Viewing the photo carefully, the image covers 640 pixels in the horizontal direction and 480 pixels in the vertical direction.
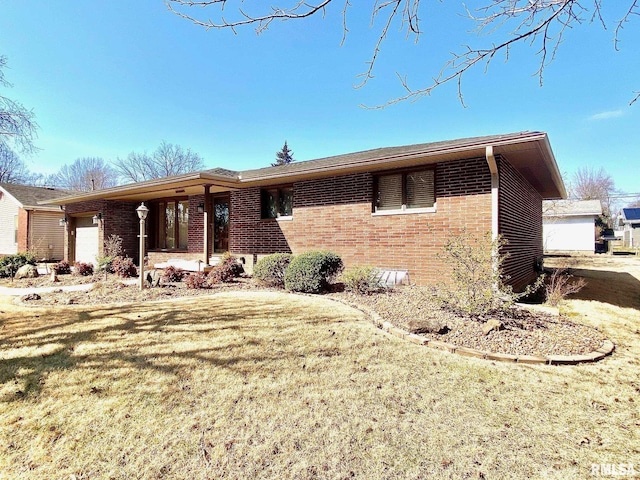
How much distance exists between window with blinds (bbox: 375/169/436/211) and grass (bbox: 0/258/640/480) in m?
4.58

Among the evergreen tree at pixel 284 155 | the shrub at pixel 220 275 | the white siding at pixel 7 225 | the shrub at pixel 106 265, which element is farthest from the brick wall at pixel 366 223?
the evergreen tree at pixel 284 155

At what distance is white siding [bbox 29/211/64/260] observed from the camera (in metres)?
18.1

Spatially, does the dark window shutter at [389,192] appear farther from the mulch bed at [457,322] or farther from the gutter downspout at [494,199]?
the mulch bed at [457,322]

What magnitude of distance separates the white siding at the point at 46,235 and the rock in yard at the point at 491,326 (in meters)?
22.1

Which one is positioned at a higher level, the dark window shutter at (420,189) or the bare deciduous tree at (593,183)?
the bare deciduous tree at (593,183)

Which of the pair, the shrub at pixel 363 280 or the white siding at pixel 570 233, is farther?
the white siding at pixel 570 233

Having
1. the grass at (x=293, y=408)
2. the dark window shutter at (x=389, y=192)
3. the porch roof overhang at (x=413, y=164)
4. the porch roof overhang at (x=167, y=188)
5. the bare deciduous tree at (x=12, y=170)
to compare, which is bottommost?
the grass at (x=293, y=408)

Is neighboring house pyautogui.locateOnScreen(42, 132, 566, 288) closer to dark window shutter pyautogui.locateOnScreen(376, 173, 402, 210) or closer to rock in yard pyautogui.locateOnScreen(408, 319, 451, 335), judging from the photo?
dark window shutter pyautogui.locateOnScreen(376, 173, 402, 210)

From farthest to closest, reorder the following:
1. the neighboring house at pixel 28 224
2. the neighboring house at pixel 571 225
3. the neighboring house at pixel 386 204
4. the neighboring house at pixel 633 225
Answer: the neighboring house at pixel 633 225
the neighboring house at pixel 571 225
the neighboring house at pixel 28 224
the neighboring house at pixel 386 204

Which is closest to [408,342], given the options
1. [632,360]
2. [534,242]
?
[632,360]

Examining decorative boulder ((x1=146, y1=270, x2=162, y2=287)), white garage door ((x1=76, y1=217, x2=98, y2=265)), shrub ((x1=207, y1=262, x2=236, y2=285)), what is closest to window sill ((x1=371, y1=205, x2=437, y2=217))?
shrub ((x1=207, y1=262, x2=236, y2=285))

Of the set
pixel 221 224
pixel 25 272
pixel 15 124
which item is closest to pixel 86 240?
pixel 25 272

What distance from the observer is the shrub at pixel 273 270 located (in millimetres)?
8062

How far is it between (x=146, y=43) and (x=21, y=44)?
541cm
